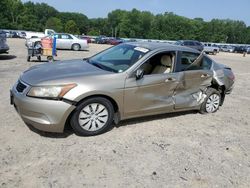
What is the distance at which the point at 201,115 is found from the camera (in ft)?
22.0

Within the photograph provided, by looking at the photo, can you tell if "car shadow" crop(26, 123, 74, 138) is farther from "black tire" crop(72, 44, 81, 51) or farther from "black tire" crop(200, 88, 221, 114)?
"black tire" crop(72, 44, 81, 51)

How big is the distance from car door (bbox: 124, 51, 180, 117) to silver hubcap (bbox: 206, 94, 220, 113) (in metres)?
1.28

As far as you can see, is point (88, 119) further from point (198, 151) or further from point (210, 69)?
point (210, 69)

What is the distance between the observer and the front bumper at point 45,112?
177 inches

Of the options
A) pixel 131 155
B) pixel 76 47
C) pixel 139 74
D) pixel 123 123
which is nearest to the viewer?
pixel 131 155

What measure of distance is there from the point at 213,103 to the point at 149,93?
2130mm

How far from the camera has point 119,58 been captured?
230 inches

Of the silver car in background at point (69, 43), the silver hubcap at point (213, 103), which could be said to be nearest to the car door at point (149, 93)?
the silver hubcap at point (213, 103)

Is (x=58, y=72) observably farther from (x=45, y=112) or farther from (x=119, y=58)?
(x=119, y=58)

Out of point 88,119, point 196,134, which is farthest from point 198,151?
point 88,119

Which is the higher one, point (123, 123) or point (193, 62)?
point (193, 62)

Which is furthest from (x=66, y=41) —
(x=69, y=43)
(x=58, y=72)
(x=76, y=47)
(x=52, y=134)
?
(x=52, y=134)

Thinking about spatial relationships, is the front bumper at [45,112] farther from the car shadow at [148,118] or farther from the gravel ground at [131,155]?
the car shadow at [148,118]

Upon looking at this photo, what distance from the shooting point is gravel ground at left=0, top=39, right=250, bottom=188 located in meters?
3.79
